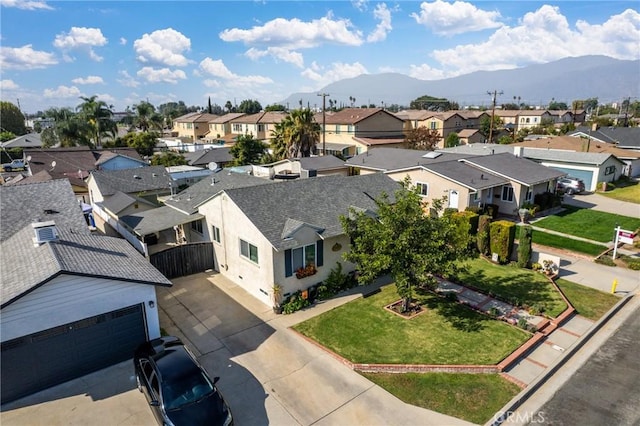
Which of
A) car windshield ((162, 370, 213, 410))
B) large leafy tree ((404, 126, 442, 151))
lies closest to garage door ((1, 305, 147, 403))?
car windshield ((162, 370, 213, 410))

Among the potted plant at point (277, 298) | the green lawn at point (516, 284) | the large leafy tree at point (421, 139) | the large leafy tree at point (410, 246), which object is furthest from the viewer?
the large leafy tree at point (421, 139)

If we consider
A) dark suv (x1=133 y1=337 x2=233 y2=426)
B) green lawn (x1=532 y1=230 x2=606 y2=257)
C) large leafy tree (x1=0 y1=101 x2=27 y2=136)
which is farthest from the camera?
large leafy tree (x1=0 y1=101 x2=27 y2=136)

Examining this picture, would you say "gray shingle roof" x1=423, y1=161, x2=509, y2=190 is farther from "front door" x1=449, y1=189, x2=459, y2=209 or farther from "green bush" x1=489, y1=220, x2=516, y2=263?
"green bush" x1=489, y1=220, x2=516, y2=263

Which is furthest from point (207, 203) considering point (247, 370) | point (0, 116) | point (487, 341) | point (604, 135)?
point (0, 116)

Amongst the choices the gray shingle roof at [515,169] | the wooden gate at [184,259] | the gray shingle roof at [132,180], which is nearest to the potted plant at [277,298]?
the wooden gate at [184,259]

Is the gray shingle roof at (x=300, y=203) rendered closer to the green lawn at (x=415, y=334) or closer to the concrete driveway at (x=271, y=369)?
the concrete driveway at (x=271, y=369)

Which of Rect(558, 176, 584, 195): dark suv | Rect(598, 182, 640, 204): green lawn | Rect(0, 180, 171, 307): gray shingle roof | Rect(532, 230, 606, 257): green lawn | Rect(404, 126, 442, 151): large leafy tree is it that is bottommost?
Rect(532, 230, 606, 257): green lawn

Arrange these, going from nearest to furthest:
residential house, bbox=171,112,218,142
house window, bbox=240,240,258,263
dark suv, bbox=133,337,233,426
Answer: dark suv, bbox=133,337,233,426 < house window, bbox=240,240,258,263 < residential house, bbox=171,112,218,142

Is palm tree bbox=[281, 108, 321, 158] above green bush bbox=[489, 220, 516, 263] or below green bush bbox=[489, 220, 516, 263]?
above

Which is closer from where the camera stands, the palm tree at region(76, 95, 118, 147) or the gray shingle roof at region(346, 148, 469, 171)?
the gray shingle roof at region(346, 148, 469, 171)
